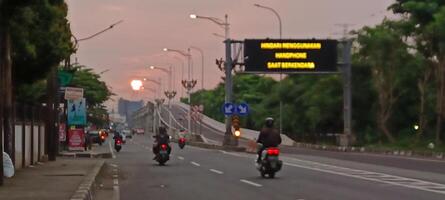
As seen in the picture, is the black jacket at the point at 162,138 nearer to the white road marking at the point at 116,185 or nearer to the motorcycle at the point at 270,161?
the white road marking at the point at 116,185

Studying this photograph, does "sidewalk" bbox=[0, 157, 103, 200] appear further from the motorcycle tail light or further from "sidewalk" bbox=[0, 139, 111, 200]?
the motorcycle tail light

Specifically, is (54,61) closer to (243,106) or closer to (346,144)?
(243,106)

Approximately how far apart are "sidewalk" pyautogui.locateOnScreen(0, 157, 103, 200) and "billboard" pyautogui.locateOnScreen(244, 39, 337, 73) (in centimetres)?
3077

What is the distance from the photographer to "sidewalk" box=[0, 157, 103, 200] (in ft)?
56.1

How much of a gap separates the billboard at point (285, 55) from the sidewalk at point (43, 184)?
30.8m

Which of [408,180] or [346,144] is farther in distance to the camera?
[346,144]

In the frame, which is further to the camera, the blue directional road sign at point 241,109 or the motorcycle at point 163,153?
the blue directional road sign at point 241,109

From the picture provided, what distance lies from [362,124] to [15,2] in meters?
61.1

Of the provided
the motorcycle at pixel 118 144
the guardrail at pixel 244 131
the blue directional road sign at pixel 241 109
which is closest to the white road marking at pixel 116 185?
the motorcycle at pixel 118 144

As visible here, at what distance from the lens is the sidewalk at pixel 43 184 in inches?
673

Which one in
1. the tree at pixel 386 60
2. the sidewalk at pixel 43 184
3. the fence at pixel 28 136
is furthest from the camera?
the tree at pixel 386 60

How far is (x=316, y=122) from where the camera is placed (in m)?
81.8

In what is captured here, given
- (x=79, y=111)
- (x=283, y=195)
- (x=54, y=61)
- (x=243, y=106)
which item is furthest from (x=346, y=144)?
(x=283, y=195)

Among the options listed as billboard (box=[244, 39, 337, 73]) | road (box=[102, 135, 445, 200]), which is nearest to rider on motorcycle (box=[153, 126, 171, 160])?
road (box=[102, 135, 445, 200])
